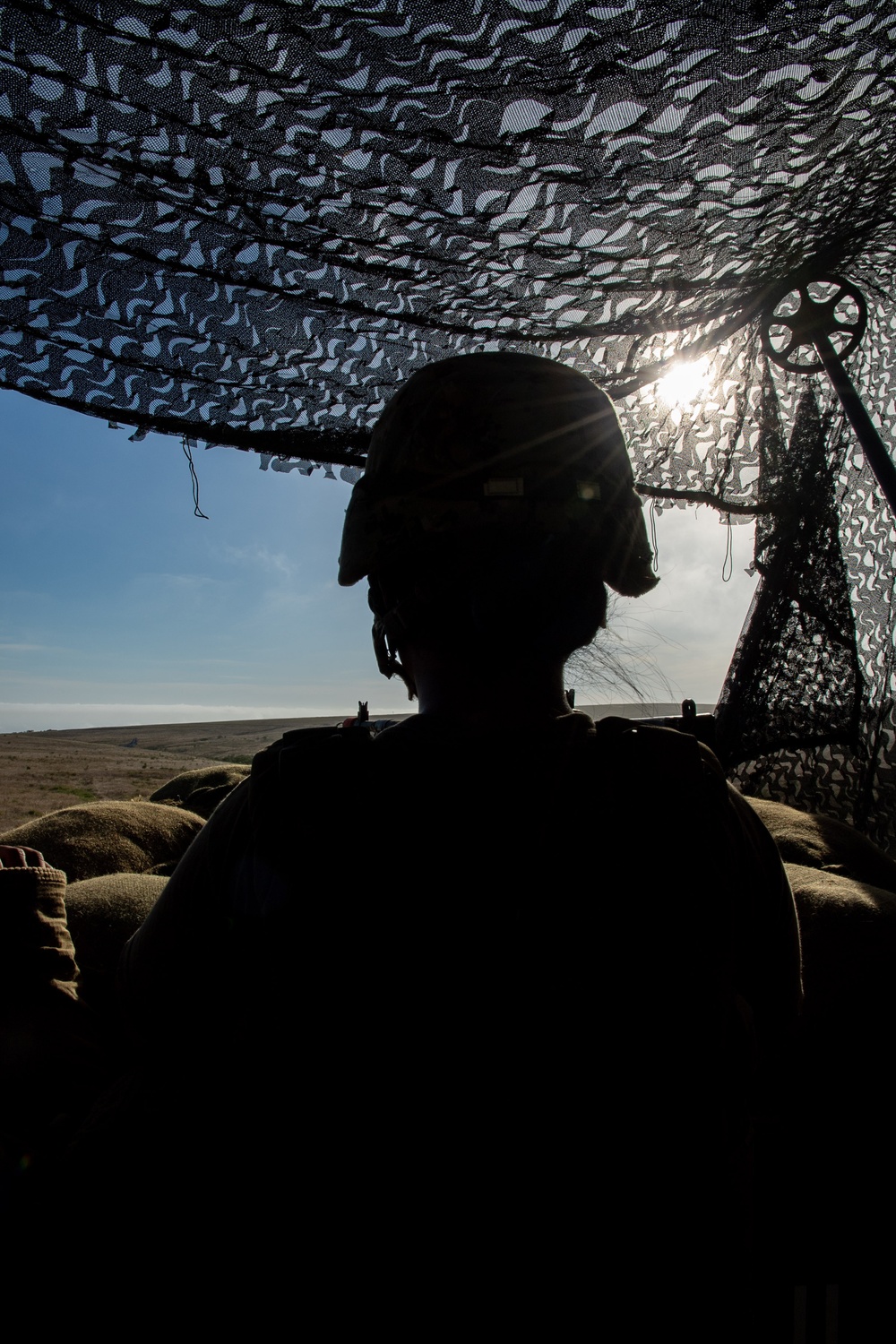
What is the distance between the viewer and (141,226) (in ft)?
6.39

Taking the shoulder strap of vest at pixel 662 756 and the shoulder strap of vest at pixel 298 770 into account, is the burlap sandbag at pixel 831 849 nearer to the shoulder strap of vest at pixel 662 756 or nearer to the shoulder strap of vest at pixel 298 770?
the shoulder strap of vest at pixel 662 756

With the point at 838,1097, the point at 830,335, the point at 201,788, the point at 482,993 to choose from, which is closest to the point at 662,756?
the point at 482,993

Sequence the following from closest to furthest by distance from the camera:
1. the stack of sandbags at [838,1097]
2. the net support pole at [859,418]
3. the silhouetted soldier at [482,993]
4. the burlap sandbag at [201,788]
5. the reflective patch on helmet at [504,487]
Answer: the silhouetted soldier at [482,993] < the reflective patch on helmet at [504,487] < the stack of sandbags at [838,1097] < the net support pole at [859,418] < the burlap sandbag at [201,788]

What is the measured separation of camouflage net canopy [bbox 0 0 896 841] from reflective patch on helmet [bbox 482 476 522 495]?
4.44 ft

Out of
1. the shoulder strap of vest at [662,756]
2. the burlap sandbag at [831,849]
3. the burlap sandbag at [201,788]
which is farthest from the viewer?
the burlap sandbag at [201,788]

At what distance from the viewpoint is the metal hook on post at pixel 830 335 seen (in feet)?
9.33

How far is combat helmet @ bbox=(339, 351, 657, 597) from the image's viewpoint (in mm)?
1010

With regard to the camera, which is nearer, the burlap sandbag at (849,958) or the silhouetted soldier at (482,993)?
the silhouetted soldier at (482,993)

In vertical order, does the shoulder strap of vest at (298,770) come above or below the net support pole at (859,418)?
below

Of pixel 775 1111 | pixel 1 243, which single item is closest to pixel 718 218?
pixel 1 243

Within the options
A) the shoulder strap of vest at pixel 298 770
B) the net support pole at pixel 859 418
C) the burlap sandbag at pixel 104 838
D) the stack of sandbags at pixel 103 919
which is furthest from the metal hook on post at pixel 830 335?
the burlap sandbag at pixel 104 838

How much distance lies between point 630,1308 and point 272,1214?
0.41 m

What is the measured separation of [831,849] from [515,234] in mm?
2405

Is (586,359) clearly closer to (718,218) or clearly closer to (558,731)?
(718,218)
